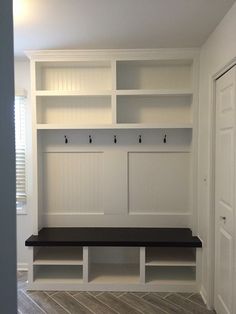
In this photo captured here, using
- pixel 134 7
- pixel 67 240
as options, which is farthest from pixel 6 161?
pixel 67 240

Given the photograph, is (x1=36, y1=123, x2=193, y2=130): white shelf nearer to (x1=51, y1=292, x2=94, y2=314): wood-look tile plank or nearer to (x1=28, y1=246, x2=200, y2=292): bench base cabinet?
(x1=28, y1=246, x2=200, y2=292): bench base cabinet

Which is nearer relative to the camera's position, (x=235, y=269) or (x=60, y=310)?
(x=235, y=269)

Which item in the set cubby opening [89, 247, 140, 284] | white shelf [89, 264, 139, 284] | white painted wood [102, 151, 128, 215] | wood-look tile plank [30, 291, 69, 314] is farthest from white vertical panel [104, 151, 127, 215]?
wood-look tile plank [30, 291, 69, 314]

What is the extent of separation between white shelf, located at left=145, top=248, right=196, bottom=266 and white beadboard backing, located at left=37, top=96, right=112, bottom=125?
5.16ft

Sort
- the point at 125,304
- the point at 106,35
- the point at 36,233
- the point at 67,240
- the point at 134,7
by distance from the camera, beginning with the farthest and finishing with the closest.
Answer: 1. the point at 36,233
2. the point at 67,240
3. the point at 125,304
4. the point at 106,35
5. the point at 134,7

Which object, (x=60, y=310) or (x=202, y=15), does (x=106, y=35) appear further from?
(x=60, y=310)

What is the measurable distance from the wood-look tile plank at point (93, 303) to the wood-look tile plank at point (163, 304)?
16.4 inches

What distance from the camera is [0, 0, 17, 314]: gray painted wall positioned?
0.80 metres

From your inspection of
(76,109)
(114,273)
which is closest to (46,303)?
(114,273)

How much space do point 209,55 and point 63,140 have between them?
179 cm

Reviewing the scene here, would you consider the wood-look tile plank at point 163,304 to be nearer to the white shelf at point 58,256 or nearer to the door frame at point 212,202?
the door frame at point 212,202

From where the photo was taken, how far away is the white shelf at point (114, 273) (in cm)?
303

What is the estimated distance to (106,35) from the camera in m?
2.59

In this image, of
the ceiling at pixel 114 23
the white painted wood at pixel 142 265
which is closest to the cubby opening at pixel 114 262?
the white painted wood at pixel 142 265
